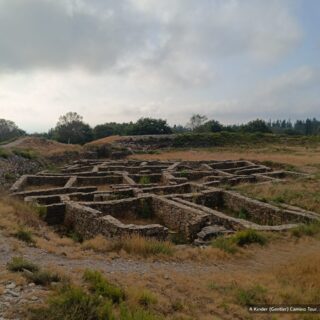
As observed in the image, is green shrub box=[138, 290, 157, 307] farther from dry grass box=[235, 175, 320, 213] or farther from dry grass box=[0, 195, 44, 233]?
dry grass box=[235, 175, 320, 213]

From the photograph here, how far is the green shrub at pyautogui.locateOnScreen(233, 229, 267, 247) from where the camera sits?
33.7ft

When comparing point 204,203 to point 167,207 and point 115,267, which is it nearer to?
point 167,207

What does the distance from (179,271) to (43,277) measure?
10.9 ft

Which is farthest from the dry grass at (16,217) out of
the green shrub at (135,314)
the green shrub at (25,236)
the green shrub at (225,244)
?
the green shrub at (135,314)

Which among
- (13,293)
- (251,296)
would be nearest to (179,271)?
(251,296)

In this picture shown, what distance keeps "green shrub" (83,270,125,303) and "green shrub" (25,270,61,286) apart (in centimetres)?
56

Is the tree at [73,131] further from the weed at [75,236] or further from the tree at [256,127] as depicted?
the weed at [75,236]

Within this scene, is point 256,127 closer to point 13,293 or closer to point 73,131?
point 73,131

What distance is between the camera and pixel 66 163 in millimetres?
37344

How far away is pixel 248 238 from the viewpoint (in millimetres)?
10383

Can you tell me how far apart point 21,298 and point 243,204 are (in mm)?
11721

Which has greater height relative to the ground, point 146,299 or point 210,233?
point 146,299

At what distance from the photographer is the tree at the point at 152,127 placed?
68.0 metres

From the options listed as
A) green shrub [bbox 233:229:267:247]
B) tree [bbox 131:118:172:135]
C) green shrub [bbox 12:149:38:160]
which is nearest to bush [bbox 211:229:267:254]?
green shrub [bbox 233:229:267:247]
